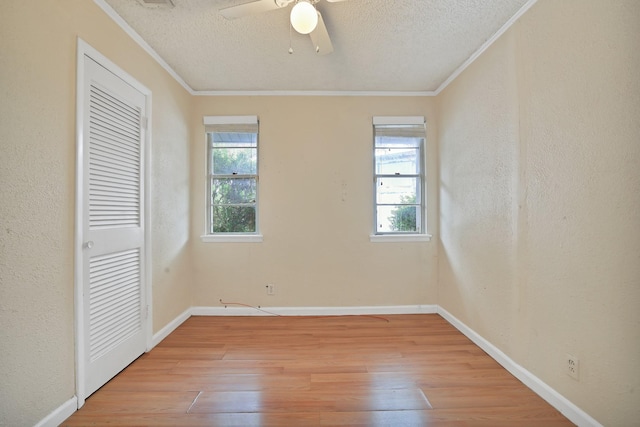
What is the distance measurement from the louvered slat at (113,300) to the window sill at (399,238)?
7.46 ft

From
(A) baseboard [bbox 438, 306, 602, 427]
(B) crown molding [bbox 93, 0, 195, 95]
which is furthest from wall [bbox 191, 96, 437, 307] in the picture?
(A) baseboard [bbox 438, 306, 602, 427]

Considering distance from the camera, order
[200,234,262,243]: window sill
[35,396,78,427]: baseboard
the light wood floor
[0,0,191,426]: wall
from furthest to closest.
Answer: [200,234,262,243]: window sill → the light wood floor → [35,396,78,427]: baseboard → [0,0,191,426]: wall

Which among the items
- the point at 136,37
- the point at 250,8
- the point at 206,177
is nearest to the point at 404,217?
the point at 206,177

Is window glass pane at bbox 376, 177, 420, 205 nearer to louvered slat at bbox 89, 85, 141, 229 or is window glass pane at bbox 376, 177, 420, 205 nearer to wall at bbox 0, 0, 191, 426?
louvered slat at bbox 89, 85, 141, 229

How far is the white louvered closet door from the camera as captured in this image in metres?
1.78

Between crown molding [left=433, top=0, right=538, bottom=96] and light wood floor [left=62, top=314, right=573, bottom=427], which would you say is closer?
light wood floor [left=62, top=314, right=573, bottom=427]

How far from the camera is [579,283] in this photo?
5.08 ft

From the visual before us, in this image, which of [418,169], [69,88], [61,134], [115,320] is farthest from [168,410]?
[418,169]

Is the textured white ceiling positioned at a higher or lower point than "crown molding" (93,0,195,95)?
higher

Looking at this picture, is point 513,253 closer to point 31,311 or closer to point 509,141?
point 509,141

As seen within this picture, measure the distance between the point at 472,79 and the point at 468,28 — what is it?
1.68 feet

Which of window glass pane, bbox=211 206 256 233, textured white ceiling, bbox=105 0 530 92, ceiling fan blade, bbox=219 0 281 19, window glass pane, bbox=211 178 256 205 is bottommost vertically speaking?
window glass pane, bbox=211 206 256 233

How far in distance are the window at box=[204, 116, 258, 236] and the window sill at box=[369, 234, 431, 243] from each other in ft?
4.52

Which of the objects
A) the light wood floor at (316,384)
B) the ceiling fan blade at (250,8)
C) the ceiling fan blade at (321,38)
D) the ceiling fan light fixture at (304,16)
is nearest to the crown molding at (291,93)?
the ceiling fan blade at (321,38)
